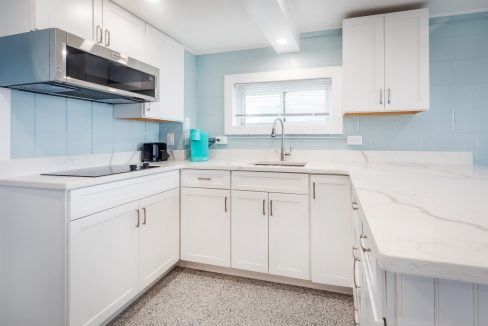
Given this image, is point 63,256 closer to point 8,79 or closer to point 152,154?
point 8,79

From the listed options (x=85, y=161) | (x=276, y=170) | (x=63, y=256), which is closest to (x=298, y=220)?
(x=276, y=170)

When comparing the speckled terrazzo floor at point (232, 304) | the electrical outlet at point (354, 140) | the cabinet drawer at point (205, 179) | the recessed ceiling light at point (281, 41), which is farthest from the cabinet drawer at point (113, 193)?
the electrical outlet at point (354, 140)

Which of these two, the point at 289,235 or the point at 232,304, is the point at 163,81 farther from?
the point at 232,304

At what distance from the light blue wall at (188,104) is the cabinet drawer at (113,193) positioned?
776 millimetres

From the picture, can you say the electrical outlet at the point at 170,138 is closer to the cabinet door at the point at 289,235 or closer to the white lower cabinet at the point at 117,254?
the white lower cabinet at the point at 117,254

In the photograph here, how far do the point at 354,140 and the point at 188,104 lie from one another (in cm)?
171

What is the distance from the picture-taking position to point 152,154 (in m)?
2.68

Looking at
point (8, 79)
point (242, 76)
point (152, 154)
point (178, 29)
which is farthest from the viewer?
point (242, 76)

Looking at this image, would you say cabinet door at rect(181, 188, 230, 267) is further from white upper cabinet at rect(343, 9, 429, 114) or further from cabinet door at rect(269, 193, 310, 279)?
white upper cabinet at rect(343, 9, 429, 114)

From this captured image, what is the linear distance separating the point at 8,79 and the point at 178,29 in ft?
4.68

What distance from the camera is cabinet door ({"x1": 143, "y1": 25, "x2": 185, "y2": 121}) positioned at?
7.72 feet

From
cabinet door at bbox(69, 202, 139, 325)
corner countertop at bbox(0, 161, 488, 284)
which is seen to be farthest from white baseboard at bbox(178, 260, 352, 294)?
corner countertop at bbox(0, 161, 488, 284)

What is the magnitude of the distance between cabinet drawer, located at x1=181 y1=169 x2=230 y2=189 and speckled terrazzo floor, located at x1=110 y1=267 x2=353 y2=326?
2.49ft

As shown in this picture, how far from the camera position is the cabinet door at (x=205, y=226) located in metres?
2.29
